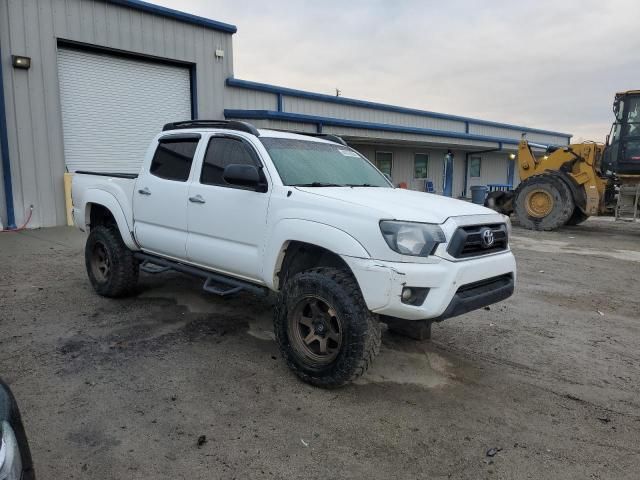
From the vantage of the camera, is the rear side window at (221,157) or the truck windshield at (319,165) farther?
the rear side window at (221,157)

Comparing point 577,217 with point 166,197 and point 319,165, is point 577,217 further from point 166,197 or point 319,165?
point 166,197

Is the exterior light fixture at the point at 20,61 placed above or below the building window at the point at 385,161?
above

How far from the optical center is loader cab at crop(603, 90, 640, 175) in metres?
12.2

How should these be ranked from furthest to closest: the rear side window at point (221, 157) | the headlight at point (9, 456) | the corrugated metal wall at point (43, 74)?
the corrugated metal wall at point (43, 74) < the rear side window at point (221, 157) < the headlight at point (9, 456)

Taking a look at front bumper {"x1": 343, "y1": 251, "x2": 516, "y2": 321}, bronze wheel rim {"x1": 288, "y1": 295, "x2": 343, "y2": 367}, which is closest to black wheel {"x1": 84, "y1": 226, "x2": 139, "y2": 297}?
bronze wheel rim {"x1": 288, "y1": 295, "x2": 343, "y2": 367}

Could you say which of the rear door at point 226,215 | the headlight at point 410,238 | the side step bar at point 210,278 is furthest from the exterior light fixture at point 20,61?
the headlight at point 410,238

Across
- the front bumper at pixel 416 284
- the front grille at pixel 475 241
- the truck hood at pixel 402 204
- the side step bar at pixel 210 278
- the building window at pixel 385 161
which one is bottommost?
the side step bar at pixel 210 278

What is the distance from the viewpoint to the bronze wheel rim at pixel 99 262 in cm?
596

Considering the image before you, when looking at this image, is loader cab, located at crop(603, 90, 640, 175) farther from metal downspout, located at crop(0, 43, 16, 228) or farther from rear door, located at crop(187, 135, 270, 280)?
metal downspout, located at crop(0, 43, 16, 228)

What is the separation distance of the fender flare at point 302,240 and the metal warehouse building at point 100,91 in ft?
31.6

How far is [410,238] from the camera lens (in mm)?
3371

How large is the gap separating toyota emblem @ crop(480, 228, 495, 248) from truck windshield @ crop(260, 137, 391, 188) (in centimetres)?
133

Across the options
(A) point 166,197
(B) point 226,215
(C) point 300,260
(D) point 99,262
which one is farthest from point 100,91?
(C) point 300,260

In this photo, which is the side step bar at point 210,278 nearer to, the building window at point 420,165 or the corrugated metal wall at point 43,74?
the corrugated metal wall at point 43,74
